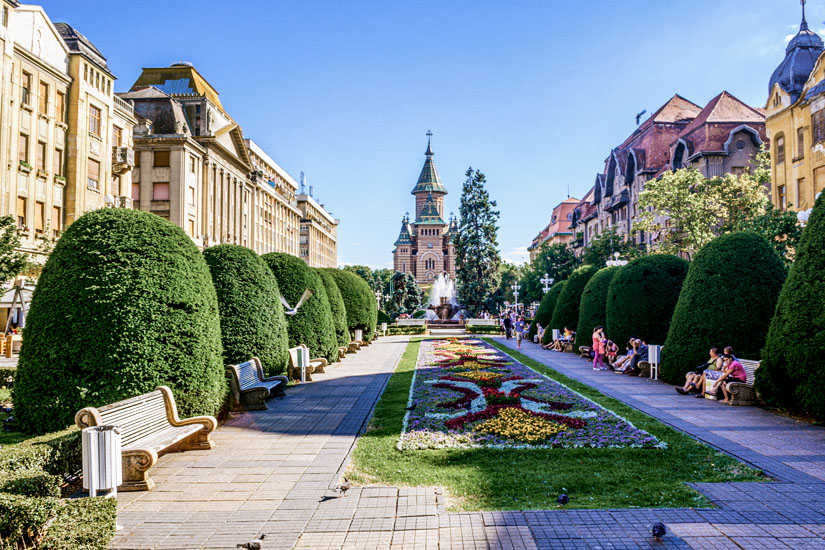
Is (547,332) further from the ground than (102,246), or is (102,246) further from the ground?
(102,246)

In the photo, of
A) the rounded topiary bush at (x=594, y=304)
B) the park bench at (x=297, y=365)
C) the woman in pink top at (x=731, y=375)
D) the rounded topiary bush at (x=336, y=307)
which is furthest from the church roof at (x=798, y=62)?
the park bench at (x=297, y=365)

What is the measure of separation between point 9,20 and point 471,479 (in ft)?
111

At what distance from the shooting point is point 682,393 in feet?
46.1

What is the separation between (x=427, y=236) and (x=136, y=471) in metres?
155

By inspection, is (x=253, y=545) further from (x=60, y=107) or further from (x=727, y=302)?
(x=60, y=107)

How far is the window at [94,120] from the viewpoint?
36.2 meters

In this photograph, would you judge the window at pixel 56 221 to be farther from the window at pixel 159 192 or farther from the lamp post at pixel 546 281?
the lamp post at pixel 546 281

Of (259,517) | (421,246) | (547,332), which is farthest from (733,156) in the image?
(421,246)

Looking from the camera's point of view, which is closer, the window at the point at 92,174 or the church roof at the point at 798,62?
the church roof at the point at 798,62

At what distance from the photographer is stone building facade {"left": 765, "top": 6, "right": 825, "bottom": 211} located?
105 ft

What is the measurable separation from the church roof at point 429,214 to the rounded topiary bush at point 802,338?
150 meters

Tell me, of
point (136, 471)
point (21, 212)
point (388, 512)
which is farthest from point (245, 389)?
point (21, 212)

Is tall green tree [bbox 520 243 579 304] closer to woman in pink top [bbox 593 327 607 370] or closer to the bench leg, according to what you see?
woman in pink top [bbox 593 327 607 370]

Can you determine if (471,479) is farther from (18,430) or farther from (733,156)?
(733,156)
